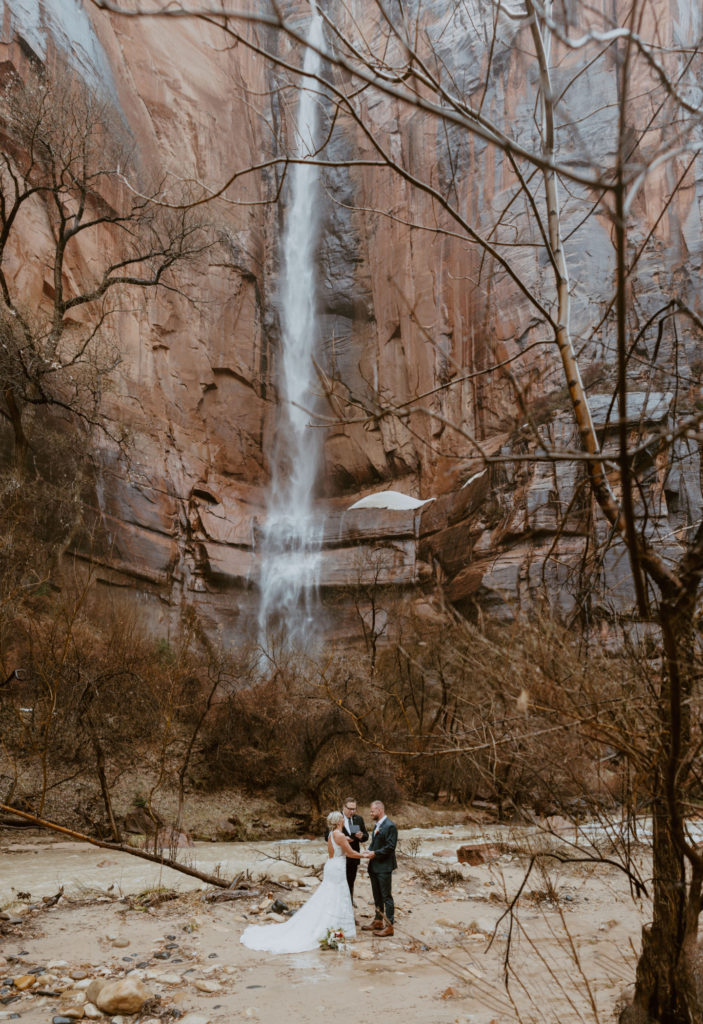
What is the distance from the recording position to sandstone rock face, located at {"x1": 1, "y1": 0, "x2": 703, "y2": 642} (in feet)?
83.7

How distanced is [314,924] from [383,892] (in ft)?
2.54

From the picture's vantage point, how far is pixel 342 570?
3056cm

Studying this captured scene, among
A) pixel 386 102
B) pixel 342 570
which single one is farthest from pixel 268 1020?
pixel 386 102

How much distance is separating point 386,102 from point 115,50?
1303 cm

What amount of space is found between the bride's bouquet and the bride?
0.02 meters

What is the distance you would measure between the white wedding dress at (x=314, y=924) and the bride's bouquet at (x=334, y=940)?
0.03 metres

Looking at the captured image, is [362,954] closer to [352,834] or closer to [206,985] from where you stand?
[352,834]

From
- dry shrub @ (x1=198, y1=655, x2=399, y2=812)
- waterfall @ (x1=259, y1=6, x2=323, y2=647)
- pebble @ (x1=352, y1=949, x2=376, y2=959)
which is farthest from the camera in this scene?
waterfall @ (x1=259, y1=6, x2=323, y2=647)

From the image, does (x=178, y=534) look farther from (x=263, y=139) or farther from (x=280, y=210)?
(x=263, y=139)

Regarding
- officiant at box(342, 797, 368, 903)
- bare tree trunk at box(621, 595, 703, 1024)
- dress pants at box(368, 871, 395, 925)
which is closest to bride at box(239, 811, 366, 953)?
dress pants at box(368, 871, 395, 925)

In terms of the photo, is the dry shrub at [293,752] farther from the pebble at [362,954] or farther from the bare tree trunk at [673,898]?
the bare tree trunk at [673,898]

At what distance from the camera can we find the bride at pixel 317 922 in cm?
653

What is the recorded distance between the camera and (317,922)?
22.1ft

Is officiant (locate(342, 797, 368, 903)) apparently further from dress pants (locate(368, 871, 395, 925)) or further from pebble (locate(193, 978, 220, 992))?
pebble (locate(193, 978, 220, 992))
